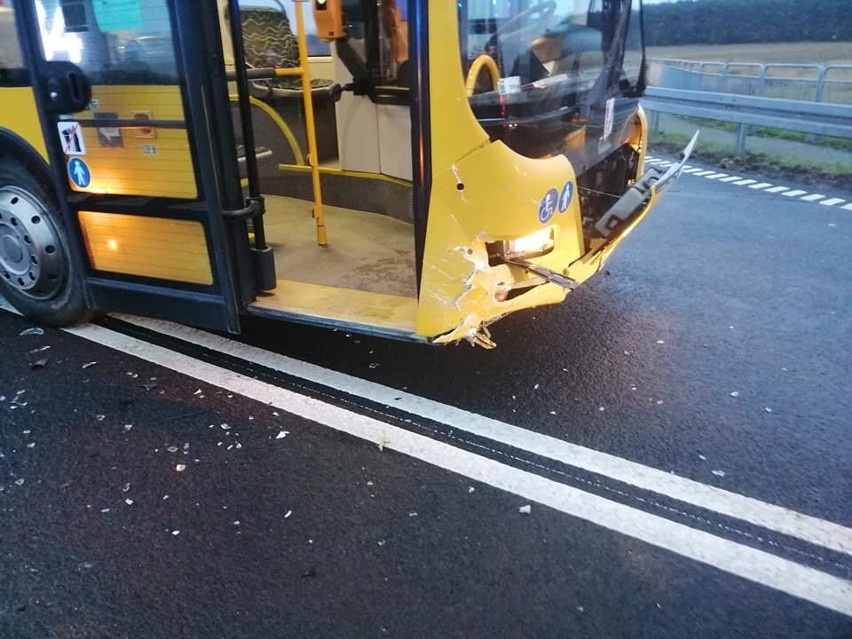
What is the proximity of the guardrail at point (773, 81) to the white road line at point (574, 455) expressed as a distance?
26.3 feet

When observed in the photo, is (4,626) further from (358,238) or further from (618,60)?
(618,60)

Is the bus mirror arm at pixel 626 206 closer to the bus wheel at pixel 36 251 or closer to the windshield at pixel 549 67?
the windshield at pixel 549 67

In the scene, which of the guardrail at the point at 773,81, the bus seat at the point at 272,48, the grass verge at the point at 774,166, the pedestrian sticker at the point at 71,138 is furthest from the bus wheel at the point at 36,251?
the guardrail at the point at 773,81

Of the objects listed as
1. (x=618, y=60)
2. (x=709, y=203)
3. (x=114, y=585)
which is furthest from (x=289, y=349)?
(x=709, y=203)

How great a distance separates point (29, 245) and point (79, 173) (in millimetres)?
774

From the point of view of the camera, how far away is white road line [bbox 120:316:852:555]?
7.98ft

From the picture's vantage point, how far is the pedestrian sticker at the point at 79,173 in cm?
326

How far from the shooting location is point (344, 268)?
3.83 metres

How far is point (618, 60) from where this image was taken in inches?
146

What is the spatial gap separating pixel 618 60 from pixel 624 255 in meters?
1.85


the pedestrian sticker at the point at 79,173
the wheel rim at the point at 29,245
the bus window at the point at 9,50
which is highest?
the bus window at the point at 9,50

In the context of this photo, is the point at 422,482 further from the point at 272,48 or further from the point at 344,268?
the point at 272,48

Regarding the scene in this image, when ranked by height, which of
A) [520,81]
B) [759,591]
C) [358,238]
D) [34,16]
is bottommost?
[759,591]

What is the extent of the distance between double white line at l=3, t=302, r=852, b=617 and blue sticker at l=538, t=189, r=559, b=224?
0.95m
